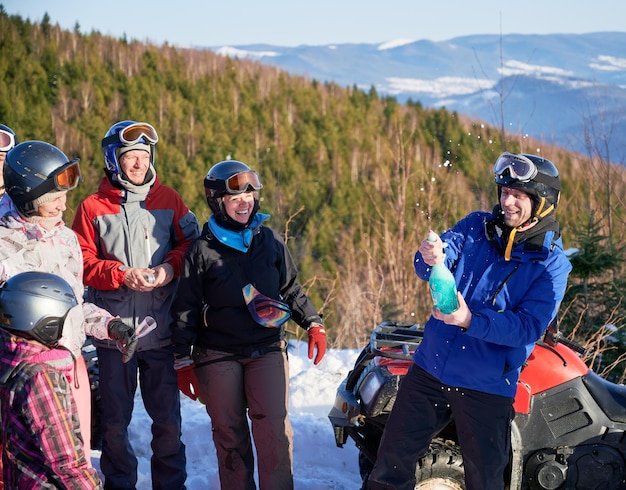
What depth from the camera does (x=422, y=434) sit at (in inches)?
145

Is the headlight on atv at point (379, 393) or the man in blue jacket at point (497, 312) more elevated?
the man in blue jacket at point (497, 312)

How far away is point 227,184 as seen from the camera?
414 cm

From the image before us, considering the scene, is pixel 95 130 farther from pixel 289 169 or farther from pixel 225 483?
pixel 225 483

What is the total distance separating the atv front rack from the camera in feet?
13.8

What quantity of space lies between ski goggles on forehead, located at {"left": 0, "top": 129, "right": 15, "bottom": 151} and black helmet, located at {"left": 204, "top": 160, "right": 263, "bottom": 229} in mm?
1267

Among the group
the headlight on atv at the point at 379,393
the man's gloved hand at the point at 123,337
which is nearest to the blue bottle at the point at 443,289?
the headlight on atv at the point at 379,393

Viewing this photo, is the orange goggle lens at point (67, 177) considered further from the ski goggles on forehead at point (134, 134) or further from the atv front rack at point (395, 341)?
the atv front rack at point (395, 341)

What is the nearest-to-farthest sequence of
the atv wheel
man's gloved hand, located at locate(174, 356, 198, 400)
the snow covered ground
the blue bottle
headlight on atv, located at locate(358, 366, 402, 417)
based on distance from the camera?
the blue bottle
the atv wheel
headlight on atv, located at locate(358, 366, 402, 417)
man's gloved hand, located at locate(174, 356, 198, 400)
the snow covered ground

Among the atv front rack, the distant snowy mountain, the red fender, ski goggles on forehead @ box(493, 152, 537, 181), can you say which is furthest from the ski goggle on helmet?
the distant snowy mountain

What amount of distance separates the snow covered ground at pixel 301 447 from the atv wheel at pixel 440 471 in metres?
0.99

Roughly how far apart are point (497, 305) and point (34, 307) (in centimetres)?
199

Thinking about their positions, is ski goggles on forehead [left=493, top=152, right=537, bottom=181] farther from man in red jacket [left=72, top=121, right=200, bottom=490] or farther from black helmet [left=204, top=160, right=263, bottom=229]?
man in red jacket [left=72, top=121, right=200, bottom=490]

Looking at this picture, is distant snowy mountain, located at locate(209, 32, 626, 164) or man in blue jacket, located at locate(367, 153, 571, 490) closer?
man in blue jacket, located at locate(367, 153, 571, 490)

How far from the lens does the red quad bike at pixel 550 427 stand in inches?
155
